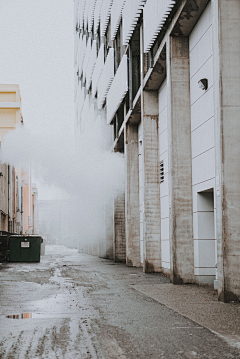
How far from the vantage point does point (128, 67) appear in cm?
1916

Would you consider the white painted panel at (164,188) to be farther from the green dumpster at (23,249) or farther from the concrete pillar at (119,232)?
the green dumpster at (23,249)

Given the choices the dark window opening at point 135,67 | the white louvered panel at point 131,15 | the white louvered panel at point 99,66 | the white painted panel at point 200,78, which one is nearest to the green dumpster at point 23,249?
the dark window opening at point 135,67

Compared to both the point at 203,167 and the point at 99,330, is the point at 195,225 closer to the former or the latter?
the point at 203,167

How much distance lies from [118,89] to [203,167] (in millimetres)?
10274

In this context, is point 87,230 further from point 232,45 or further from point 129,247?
point 232,45

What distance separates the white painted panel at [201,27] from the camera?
35.8ft

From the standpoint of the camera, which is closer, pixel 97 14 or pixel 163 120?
pixel 163 120

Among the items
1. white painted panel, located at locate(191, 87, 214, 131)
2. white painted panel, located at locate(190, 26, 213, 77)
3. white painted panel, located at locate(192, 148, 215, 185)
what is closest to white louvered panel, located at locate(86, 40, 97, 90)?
white painted panel, located at locate(190, 26, 213, 77)

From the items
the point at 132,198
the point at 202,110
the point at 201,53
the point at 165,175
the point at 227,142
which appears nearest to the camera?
the point at 227,142

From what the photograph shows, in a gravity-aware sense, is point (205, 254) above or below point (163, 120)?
below

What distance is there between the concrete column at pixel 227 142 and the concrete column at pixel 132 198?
38.0 feet

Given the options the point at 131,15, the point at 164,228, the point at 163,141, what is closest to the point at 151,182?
the point at 163,141

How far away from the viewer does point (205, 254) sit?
451 inches

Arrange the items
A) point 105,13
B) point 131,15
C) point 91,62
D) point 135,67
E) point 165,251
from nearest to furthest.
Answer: point 165,251 < point 131,15 < point 135,67 < point 105,13 < point 91,62
